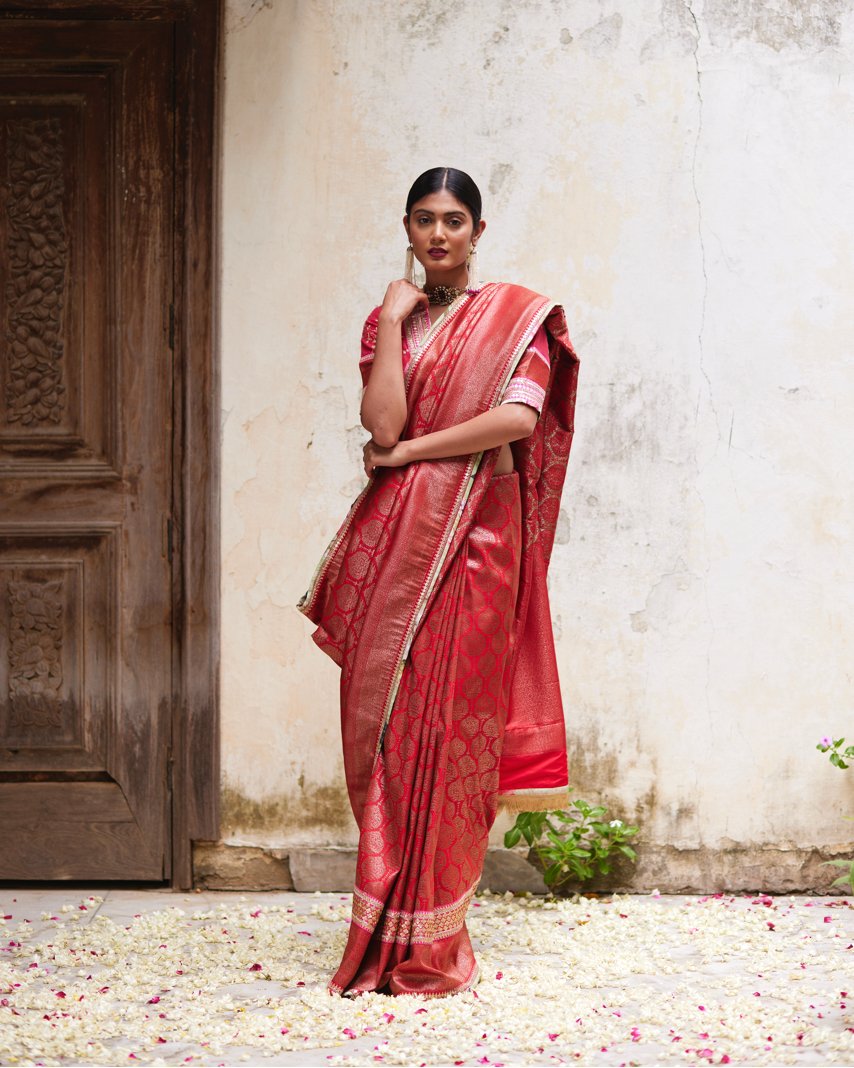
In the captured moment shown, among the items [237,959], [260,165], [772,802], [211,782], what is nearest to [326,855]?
[211,782]

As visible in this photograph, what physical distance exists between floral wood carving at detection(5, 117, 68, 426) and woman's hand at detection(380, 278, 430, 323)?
53.0 inches

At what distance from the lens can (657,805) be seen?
3.46m

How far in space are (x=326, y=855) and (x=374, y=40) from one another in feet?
7.97

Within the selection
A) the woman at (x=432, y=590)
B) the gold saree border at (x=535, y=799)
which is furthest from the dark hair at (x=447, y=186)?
the gold saree border at (x=535, y=799)

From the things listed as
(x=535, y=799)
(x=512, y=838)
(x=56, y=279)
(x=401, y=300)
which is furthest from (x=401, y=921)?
(x=56, y=279)

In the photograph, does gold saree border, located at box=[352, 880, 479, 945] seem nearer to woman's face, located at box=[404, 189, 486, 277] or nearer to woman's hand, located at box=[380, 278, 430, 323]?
woman's hand, located at box=[380, 278, 430, 323]

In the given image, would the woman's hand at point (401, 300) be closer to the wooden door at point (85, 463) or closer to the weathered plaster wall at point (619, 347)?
the weathered plaster wall at point (619, 347)

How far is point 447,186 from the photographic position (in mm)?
2584

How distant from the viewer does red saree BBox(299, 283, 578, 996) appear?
255 cm

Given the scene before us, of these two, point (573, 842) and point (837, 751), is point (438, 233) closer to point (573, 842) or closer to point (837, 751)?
point (573, 842)

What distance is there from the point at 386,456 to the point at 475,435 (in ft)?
0.71

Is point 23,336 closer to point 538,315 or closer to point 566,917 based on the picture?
point 538,315

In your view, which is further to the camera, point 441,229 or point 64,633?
point 64,633

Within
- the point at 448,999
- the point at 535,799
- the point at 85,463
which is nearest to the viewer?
the point at 448,999
